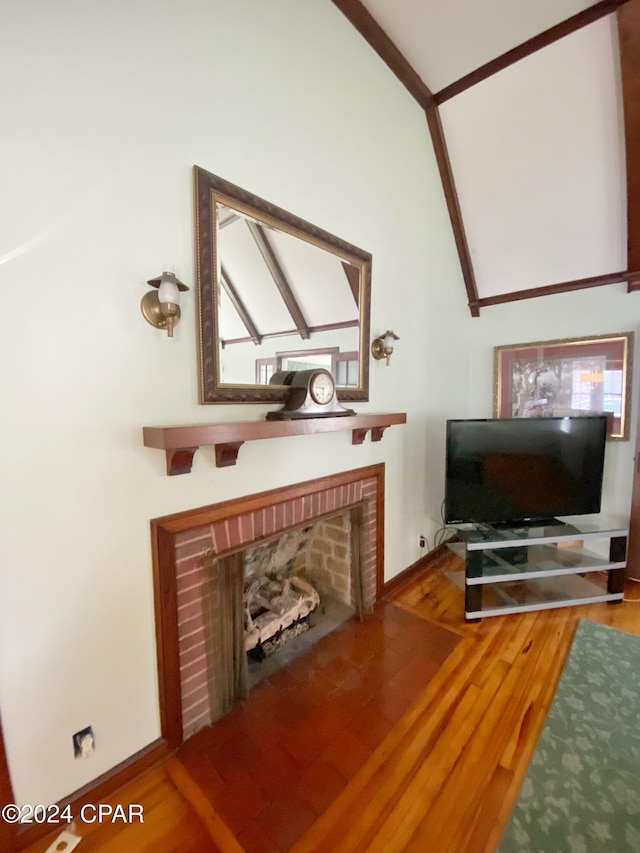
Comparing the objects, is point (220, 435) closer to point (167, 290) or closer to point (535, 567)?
point (167, 290)

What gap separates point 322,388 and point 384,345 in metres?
0.71

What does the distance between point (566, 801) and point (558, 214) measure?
337cm


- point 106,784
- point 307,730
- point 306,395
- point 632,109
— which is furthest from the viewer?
point 632,109

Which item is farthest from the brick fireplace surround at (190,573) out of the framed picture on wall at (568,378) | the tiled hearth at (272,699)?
the framed picture on wall at (568,378)

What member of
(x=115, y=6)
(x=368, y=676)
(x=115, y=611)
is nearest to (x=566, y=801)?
(x=368, y=676)

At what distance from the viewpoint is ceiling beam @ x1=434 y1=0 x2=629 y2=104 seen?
1.79 metres

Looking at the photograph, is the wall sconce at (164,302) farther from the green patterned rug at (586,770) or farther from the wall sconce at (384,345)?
the green patterned rug at (586,770)

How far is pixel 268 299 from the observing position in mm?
1606

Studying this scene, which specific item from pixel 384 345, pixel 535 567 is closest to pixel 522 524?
→ pixel 535 567

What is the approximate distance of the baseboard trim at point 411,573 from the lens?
248 centimetres

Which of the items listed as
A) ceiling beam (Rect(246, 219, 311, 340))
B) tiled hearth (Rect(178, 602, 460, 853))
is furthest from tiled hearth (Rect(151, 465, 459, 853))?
ceiling beam (Rect(246, 219, 311, 340))

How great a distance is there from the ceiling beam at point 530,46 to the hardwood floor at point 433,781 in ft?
11.6

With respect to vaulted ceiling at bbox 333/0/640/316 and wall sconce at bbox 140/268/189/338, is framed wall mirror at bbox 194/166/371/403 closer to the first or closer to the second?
wall sconce at bbox 140/268/189/338

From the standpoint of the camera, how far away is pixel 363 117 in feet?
6.52
